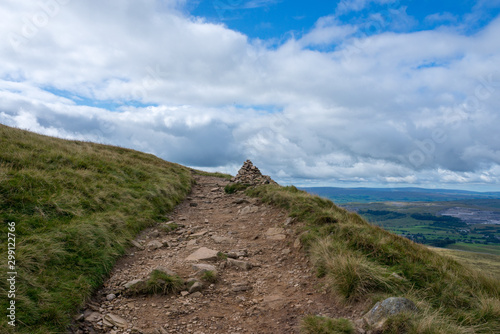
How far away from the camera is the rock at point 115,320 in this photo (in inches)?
231

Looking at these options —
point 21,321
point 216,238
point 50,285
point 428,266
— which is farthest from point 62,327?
point 428,266

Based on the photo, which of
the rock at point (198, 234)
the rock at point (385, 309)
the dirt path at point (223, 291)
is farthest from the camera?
the rock at point (198, 234)

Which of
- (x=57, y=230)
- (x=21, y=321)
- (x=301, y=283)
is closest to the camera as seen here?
(x=21, y=321)

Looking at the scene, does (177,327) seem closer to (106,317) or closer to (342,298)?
(106,317)

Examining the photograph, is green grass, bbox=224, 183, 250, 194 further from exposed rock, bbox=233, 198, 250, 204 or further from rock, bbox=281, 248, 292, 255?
rock, bbox=281, 248, 292, 255

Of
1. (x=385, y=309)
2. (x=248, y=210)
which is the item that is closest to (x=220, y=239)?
(x=248, y=210)

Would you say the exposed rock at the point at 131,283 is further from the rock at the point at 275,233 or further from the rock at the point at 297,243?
the rock at the point at 275,233

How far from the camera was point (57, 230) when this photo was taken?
8289 millimetres

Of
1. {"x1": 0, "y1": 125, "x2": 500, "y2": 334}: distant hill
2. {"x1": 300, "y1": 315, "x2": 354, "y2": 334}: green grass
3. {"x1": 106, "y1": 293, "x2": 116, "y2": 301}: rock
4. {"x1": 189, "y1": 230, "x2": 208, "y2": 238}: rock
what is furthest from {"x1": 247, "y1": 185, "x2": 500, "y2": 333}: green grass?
{"x1": 106, "y1": 293, "x2": 116, "y2": 301}: rock

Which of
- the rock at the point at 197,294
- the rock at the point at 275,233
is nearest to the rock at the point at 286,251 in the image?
the rock at the point at 275,233

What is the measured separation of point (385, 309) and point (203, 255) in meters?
6.07

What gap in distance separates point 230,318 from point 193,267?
253cm

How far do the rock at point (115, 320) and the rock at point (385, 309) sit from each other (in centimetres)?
521

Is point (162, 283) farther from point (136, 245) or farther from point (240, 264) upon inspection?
point (136, 245)
